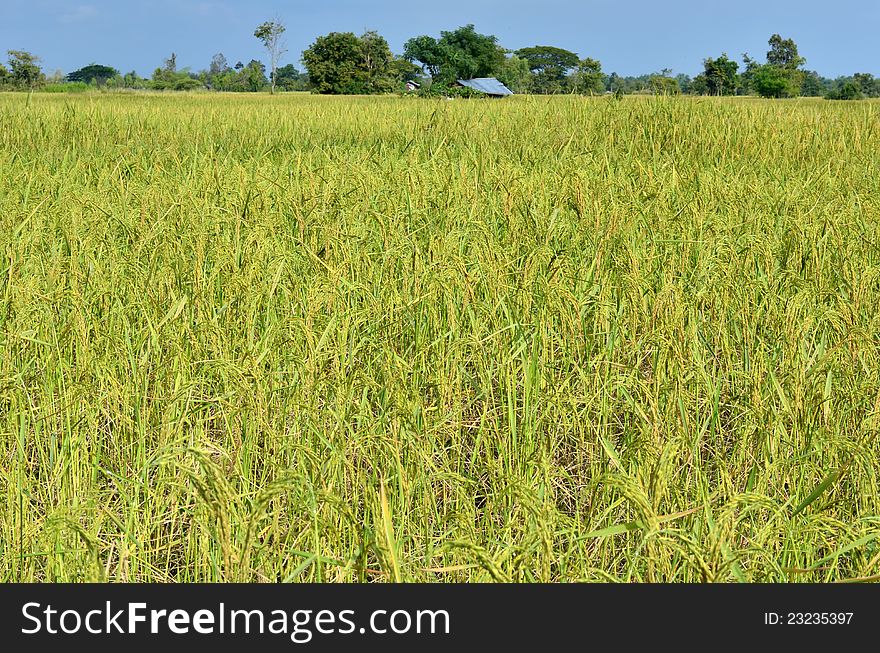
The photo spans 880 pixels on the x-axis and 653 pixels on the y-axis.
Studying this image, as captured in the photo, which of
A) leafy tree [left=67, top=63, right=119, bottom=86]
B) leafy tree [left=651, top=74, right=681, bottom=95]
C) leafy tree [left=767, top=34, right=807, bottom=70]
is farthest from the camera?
leafy tree [left=67, top=63, right=119, bottom=86]

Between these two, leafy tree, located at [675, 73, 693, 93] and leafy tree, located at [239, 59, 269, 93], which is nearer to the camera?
leafy tree, located at [675, 73, 693, 93]

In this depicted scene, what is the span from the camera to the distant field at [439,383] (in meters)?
1.40

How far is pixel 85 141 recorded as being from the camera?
5.48 meters

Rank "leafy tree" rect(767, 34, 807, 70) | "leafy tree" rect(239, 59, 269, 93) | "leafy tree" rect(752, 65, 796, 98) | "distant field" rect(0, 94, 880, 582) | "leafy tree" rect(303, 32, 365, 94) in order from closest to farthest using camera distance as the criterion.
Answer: "distant field" rect(0, 94, 880, 582) → "leafy tree" rect(303, 32, 365, 94) → "leafy tree" rect(752, 65, 796, 98) → "leafy tree" rect(239, 59, 269, 93) → "leafy tree" rect(767, 34, 807, 70)

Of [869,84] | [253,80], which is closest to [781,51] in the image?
[869,84]

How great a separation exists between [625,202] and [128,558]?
266 centimetres

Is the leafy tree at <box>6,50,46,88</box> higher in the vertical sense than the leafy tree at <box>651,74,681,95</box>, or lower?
higher

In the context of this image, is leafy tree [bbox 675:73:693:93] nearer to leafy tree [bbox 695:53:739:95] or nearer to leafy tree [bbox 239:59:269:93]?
leafy tree [bbox 695:53:739:95]

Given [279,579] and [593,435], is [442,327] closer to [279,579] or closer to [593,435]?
[593,435]

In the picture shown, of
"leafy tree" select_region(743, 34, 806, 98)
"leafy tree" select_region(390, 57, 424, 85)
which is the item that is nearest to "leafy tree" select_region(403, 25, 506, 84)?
"leafy tree" select_region(390, 57, 424, 85)

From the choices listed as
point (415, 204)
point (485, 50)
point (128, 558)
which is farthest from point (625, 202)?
point (485, 50)

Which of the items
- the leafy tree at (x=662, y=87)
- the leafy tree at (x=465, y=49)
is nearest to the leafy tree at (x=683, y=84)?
the leafy tree at (x=662, y=87)

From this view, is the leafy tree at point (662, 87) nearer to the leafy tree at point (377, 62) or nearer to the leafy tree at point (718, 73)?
the leafy tree at point (718, 73)

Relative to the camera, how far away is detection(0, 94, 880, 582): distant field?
140 centimetres
